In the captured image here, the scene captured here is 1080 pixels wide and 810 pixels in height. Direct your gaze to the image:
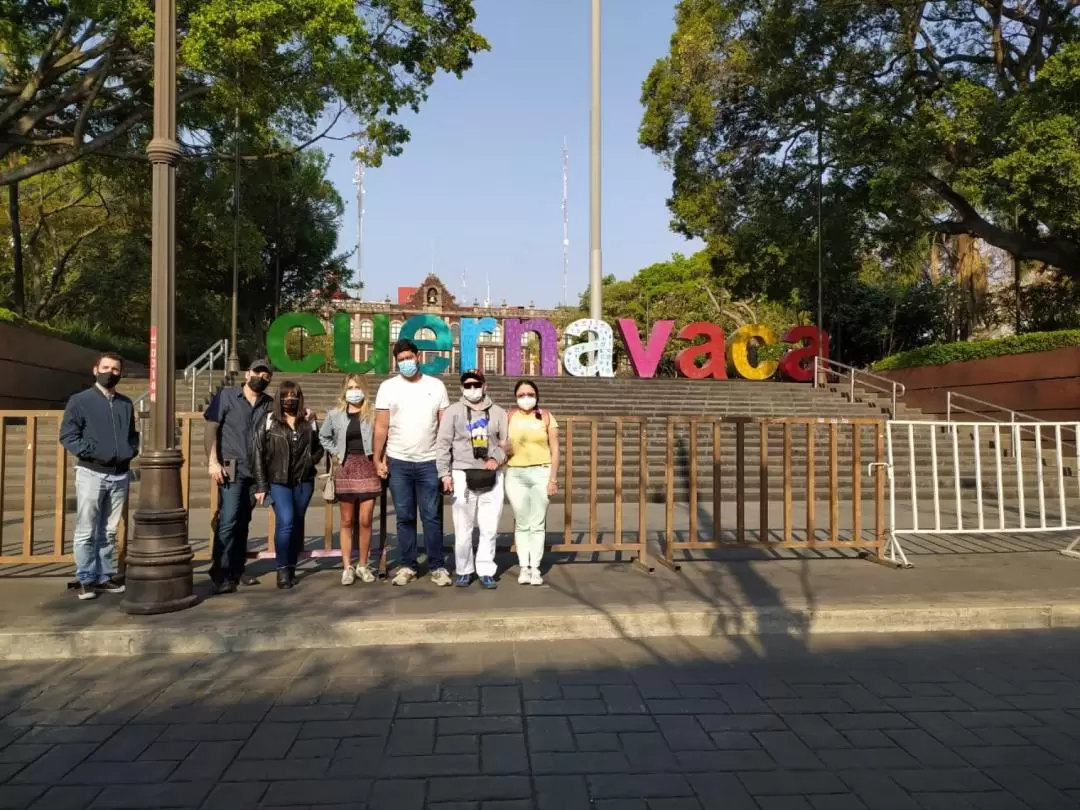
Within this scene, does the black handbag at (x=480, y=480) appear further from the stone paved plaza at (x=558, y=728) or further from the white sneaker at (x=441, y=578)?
the stone paved plaza at (x=558, y=728)

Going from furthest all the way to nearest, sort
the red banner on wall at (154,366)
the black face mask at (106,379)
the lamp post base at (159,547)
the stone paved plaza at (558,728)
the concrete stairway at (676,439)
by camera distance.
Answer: the concrete stairway at (676,439) → the black face mask at (106,379) → the red banner on wall at (154,366) → the lamp post base at (159,547) → the stone paved plaza at (558,728)

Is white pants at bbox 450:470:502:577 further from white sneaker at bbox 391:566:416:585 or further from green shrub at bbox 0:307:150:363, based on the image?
green shrub at bbox 0:307:150:363

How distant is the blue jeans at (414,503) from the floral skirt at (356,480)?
0.15 metres

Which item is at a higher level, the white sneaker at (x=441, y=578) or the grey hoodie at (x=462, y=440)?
the grey hoodie at (x=462, y=440)

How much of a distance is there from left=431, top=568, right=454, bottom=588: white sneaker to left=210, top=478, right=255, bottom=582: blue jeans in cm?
152

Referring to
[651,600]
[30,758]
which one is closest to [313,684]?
[30,758]

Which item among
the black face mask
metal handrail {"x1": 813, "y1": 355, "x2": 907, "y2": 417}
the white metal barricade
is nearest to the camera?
the black face mask

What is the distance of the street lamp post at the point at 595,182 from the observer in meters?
23.4

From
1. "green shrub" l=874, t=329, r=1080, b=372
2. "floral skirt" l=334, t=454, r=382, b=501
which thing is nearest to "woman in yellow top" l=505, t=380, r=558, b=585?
"floral skirt" l=334, t=454, r=382, b=501

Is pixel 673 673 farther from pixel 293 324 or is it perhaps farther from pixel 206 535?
pixel 293 324

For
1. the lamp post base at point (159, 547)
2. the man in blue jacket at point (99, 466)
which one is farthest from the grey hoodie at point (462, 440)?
the man in blue jacket at point (99, 466)

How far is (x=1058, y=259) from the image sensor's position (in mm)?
15797

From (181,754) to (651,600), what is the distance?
10.6 ft

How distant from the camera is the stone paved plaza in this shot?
2.92 meters
